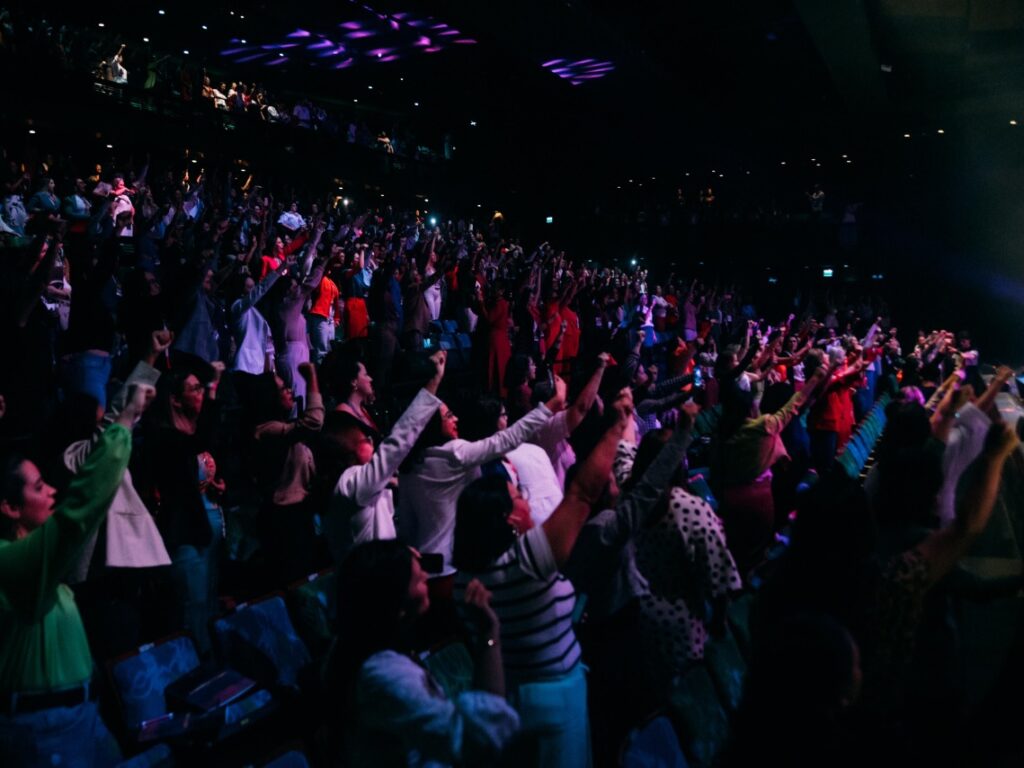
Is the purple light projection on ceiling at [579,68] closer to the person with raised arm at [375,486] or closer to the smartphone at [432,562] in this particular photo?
the person with raised arm at [375,486]

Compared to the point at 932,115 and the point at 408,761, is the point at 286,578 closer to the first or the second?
the point at 408,761

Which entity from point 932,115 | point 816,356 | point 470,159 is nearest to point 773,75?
point 932,115

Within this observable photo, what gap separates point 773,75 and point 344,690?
17.4 m

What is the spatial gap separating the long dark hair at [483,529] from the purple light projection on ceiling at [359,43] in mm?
13218

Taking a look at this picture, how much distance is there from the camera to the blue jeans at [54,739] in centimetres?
212

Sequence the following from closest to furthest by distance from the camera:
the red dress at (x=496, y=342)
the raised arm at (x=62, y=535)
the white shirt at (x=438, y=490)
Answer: the raised arm at (x=62, y=535) → the white shirt at (x=438, y=490) → the red dress at (x=496, y=342)

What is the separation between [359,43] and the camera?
17.2 metres

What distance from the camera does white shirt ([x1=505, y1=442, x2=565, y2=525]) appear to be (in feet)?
11.4

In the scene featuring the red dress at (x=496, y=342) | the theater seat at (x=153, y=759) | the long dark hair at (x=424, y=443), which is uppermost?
the long dark hair at (x=424, y=443)

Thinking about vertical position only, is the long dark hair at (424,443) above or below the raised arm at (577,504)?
below

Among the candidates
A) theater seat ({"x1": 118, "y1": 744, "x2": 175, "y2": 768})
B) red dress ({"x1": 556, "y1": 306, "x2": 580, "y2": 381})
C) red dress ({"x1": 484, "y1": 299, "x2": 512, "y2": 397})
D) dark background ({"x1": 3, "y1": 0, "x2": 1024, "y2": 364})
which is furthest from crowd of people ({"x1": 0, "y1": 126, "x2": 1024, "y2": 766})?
dark background ({"x1": 3, "y1": 0, "x2": 1024, "y2": 364})

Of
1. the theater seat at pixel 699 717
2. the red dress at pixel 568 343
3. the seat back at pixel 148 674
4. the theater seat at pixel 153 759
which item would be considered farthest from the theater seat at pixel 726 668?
the red dress at pixel 568 343

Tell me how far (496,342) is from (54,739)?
7295 mm

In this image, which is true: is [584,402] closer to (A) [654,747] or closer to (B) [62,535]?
(A) [654,747]
